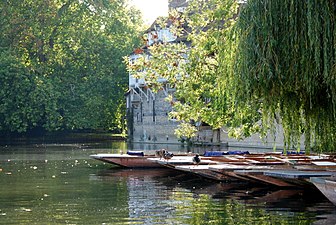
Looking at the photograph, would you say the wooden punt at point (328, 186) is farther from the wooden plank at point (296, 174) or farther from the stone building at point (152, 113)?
the stone building at point (152, 113)

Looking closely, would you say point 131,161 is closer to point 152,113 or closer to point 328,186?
point 328,186

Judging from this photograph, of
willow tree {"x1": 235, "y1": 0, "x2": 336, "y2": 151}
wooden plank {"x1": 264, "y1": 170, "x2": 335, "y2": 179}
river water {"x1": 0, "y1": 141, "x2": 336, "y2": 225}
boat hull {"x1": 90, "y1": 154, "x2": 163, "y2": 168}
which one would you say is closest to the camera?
willow tree {"x1": 235, "y1": 0, "x2": 336, "y2": 151}

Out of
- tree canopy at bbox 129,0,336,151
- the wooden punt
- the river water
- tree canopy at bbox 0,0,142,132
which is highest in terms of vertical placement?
tree canopy at bbox 0,0,142,132

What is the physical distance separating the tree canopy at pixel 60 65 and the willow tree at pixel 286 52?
162ft

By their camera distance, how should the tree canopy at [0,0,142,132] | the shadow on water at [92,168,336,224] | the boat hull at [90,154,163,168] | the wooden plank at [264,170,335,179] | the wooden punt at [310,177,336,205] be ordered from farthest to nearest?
the tree canopy at [0,0,142,132] < the boat hull at [90,154,163,168] < the wooden plank at [264,170,335,179] < the shadow on water at [92,168,336,224] < the wooden punt at [310,177,336,205]

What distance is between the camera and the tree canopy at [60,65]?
6291 cm

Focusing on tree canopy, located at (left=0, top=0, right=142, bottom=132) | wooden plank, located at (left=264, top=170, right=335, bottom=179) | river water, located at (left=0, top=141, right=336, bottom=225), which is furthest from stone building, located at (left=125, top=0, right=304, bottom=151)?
wooden plank, located at (left=264, top=170, right=335, bottom=179)

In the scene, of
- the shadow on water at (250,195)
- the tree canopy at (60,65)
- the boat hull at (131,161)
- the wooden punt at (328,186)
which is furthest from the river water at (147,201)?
the tree canopy at (60,65)

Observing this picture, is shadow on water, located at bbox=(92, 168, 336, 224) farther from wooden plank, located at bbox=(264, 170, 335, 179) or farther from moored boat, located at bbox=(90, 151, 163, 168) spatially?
moored boat, located at bbox=(90, 151, 163, 168)

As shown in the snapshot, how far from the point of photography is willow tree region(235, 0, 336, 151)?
13.9 meters

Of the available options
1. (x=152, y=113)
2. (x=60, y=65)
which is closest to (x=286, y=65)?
(x=152, y=113)

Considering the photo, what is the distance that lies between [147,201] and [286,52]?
614 cm

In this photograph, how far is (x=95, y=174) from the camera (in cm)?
2711

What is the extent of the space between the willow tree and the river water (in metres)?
2.49
